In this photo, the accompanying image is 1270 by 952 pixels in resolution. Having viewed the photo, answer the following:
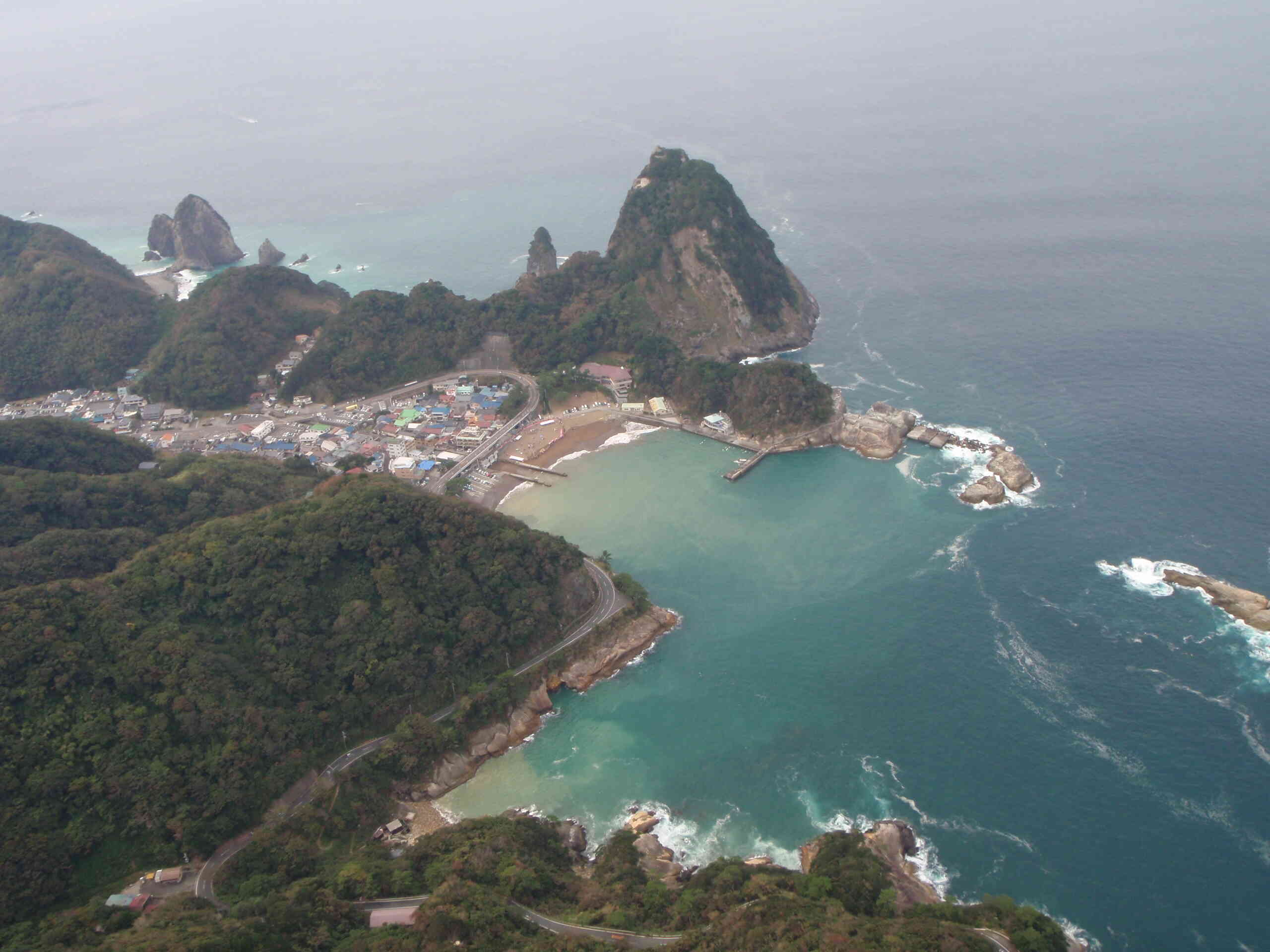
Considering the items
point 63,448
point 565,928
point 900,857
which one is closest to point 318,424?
point 63,448

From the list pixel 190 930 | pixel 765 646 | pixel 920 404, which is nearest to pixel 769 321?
pixel 920 404

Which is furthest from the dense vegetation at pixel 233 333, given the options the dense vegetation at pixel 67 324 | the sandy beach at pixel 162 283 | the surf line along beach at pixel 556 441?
the surf line along beach at pixel 556 441

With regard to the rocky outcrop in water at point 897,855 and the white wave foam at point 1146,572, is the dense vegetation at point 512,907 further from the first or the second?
the white wave foam at point 1146,572

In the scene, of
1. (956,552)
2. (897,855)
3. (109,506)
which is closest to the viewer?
(897,855)

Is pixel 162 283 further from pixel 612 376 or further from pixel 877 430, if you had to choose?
pixel 877 430

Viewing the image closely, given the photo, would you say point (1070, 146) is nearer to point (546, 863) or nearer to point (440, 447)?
point (440, 447)

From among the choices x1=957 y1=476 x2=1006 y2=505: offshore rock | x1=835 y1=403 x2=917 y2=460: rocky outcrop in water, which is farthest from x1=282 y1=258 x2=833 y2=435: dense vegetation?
x1=957 y1=476 x2=1006 y2=505: offshore rock
